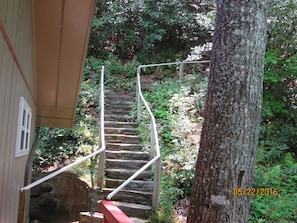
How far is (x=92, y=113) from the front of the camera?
916 cm

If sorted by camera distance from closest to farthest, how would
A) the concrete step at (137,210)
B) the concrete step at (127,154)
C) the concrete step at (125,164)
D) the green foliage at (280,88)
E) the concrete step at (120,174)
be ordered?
the concrete step at (137,210), the concrete step at (120,174), the concrete step at (125,164), the concrete step at (127,154), the green foliage at (280,88)

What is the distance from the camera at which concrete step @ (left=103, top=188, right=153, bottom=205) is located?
16.9ft

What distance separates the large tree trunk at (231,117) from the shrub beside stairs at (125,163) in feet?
8.31

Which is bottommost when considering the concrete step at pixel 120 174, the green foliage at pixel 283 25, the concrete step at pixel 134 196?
the concrete step at pixel 134 196

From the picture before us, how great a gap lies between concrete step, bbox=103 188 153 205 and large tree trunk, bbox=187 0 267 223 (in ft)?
8.83

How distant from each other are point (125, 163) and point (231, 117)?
150 inches

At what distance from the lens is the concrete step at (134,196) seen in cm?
515

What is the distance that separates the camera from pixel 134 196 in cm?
517

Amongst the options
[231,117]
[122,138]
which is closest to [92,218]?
[122,138]

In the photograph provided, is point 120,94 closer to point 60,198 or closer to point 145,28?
point 145,28

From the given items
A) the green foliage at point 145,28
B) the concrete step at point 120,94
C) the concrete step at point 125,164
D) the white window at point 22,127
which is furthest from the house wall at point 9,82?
the green foliage at point 145,28

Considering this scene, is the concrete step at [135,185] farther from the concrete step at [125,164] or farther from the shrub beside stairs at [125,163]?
the concrete step at [125,164]

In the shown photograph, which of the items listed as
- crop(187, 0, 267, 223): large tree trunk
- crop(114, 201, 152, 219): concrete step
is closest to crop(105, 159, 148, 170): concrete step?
crop(114, 201, 152, 219): concrete step

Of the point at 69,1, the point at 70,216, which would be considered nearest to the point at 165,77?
the point at 70,216
